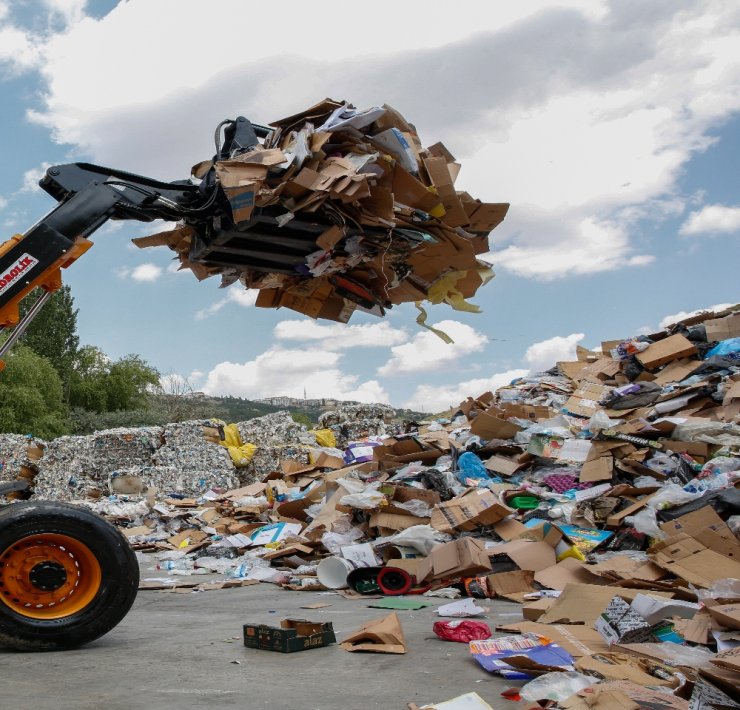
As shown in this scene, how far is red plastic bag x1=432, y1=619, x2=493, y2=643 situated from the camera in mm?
4004

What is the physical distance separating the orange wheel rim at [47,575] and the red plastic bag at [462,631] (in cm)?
186

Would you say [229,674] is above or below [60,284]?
below

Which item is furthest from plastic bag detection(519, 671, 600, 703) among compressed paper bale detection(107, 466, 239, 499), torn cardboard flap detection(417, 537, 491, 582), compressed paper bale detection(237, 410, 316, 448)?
compressed paper bale detection(237, 410, 316, 448)

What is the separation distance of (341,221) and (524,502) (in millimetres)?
4364

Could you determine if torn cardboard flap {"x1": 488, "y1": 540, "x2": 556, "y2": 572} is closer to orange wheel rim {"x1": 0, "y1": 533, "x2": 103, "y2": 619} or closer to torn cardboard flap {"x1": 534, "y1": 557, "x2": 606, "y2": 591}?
torn cardboard flap {"x1": 534, "y1": 557, "x2": 606, "y2": 591}

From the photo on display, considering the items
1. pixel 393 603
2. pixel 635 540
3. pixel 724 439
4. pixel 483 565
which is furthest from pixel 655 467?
pixel 393 603

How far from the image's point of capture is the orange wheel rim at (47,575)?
3924 mm

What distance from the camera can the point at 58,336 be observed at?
42.7m

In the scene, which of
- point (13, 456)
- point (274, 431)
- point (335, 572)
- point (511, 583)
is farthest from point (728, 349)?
point (13, 456)

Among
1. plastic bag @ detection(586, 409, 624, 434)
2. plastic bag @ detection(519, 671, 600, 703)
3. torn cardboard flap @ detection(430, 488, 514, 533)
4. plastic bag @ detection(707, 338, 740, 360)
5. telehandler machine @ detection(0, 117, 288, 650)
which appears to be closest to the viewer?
plastic bag @ detection(519, 671, 600, 703)

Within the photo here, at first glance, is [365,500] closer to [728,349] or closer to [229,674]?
[229,674]

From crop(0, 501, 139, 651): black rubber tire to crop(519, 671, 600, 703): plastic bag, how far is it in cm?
219

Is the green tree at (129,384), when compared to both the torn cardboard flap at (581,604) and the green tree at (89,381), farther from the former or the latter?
the torn cardboard flap at (581,604)

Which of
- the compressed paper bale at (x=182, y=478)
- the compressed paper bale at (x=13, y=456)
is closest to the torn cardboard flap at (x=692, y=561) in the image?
the compressed paper bale at (x=182, y=478)
